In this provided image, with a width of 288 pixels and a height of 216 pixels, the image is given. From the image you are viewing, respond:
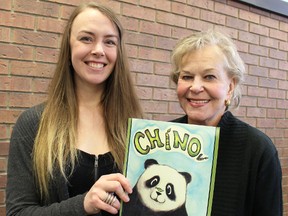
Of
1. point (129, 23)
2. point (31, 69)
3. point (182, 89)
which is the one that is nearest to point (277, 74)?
point (129, 23)

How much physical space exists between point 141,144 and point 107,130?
1.52 feet

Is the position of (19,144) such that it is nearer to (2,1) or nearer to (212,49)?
(212,49)

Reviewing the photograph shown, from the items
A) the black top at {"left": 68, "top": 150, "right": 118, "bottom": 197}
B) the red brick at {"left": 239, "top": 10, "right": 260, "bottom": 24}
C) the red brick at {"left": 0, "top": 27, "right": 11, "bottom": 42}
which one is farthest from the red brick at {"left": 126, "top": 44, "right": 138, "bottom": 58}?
the black top at {"left": 68, "top": 150, "right": 118, "bottom": 197}

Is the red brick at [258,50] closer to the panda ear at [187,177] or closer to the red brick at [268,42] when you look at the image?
the red brick at [268,42]

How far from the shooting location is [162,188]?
1.22m

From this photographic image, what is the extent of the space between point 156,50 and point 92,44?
1361 millimetres

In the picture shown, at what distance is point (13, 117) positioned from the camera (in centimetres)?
224

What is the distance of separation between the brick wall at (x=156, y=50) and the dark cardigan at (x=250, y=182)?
1085mm

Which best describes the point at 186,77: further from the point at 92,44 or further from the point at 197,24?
the point at 197,24

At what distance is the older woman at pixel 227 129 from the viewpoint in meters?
1.30

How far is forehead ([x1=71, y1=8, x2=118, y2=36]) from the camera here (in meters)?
1.57

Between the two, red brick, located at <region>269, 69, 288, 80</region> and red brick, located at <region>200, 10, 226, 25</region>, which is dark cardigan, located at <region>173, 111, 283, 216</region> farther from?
red brick, located at <region>269, 69, 288, 80</region>

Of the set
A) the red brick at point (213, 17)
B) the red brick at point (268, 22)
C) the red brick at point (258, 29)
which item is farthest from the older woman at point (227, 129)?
the red brick at point (268, 22)

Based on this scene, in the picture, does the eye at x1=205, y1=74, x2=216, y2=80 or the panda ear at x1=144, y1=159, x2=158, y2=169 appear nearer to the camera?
the panda ear at x1=144, y1=159, x2=158, y2=169
